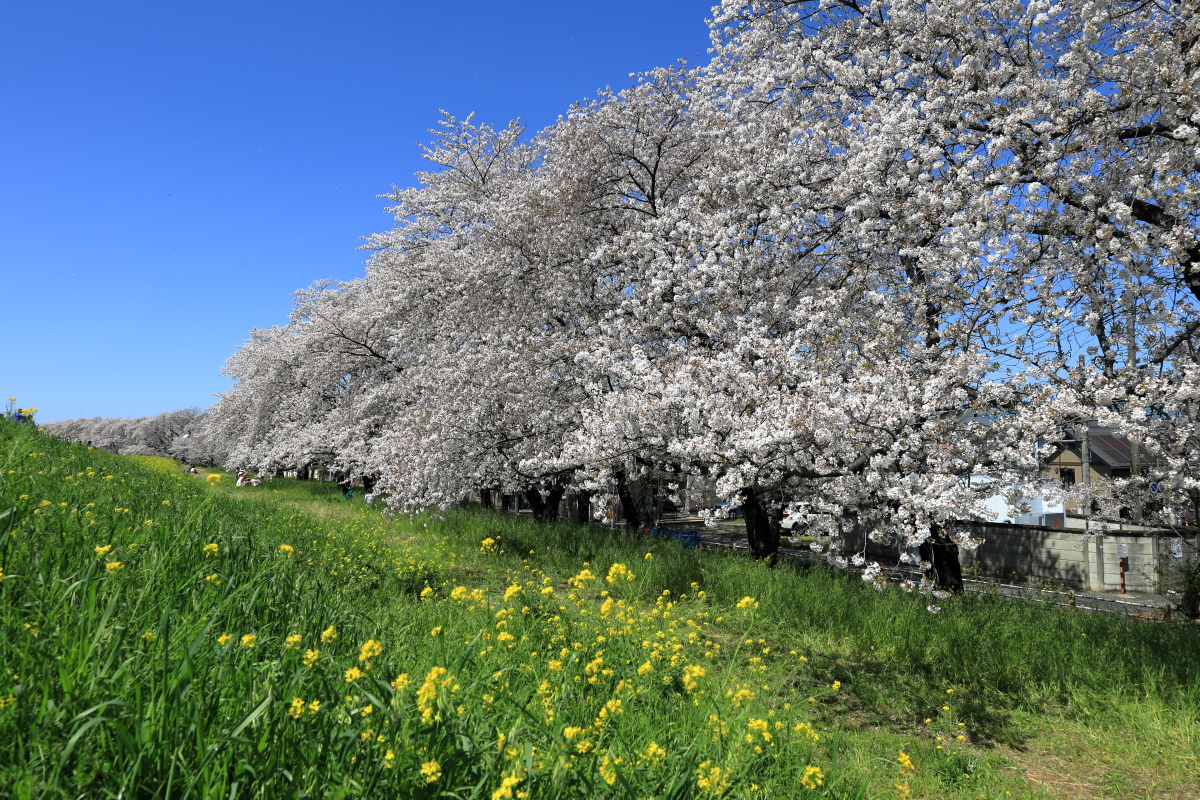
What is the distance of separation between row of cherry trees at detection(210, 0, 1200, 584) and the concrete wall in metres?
12.8

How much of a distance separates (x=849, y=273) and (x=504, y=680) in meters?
9.48

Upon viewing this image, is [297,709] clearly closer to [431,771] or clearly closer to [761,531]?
[431,771]

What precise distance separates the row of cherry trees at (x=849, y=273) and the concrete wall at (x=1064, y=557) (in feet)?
42.1

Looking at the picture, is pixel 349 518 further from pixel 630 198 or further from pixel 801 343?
pixel 801 343

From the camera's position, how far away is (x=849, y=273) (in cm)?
1087

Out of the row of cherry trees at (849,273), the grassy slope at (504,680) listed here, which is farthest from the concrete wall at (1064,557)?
the grassy slope at (504,680)

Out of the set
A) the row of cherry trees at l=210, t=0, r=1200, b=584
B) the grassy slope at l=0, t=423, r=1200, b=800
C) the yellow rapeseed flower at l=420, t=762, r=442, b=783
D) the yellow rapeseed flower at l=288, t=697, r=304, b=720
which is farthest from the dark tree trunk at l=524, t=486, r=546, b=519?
the yellow rapeseed flower at l=420, t=762, r=442, b=783

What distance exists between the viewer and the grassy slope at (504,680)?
2.25 meters

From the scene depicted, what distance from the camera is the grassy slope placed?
2.25m

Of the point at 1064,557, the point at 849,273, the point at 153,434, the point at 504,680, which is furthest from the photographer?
the point at 153,434

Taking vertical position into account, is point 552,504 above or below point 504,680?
above

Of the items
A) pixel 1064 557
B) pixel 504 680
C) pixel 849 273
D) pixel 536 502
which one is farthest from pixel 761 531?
pixel 1064 557

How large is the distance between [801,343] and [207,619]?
8636 millimetres

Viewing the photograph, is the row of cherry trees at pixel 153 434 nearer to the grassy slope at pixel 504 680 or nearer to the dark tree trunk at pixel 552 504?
the dark tree trunk at pixel 552 504
